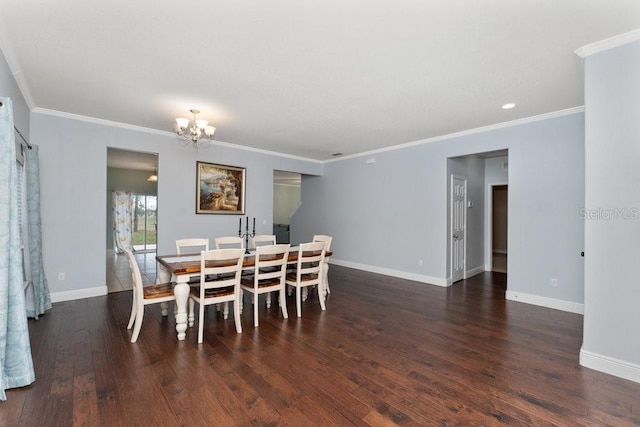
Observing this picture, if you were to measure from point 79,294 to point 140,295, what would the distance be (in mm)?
2226

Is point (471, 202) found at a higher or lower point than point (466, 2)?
lower

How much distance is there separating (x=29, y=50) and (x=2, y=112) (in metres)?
0.84

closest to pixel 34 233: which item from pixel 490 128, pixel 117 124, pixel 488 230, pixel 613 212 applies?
pixel 117 124

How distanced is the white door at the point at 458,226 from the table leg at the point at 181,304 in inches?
174

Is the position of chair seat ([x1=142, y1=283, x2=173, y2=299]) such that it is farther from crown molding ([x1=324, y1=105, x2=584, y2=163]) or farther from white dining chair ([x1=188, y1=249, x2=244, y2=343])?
crown molding ([x1=324, y1=105, x2=584, y2=163])

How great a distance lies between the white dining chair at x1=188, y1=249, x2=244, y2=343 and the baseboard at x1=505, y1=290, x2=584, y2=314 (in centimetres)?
394

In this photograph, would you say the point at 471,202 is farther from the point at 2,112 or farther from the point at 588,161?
the point at 2,112

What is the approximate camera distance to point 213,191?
18.1 feet

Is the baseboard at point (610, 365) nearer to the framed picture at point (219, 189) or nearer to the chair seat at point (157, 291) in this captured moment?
the chair seat at point (157, 291)

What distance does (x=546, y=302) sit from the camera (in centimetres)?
405

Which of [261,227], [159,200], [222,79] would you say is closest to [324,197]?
[261,227]

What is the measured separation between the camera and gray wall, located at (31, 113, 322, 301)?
4.02 m

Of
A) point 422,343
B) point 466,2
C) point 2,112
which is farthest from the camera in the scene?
point 422,343

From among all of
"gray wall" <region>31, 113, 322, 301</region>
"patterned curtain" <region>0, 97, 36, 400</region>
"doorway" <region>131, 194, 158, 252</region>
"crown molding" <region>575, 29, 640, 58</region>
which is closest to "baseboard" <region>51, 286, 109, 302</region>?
"gray wall" <region>31, 113, 322, 301</region>
